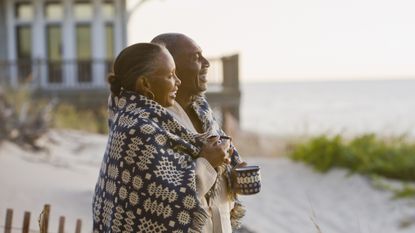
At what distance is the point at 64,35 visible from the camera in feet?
76.1

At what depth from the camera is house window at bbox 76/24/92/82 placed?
22453 millimetres

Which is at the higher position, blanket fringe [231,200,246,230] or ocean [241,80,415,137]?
blanket fringe [231,200,246,230]

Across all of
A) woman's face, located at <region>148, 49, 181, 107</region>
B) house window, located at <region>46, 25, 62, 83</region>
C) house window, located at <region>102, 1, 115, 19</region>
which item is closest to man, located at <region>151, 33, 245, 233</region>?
woman's face, located at <region>148, 49, 181, 107</region>

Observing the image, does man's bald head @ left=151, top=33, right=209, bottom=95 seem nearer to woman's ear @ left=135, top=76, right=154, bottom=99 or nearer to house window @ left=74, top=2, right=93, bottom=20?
woman's ear @ left=135, top=76, right=154, bottom=99

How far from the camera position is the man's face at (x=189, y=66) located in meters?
3.78

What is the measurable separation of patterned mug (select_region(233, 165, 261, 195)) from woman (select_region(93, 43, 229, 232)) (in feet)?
0.73

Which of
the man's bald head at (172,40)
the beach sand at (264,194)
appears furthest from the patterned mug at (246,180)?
the beach sand at (264,194)

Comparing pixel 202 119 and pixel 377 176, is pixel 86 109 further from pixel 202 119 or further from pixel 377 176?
pixel 202 119

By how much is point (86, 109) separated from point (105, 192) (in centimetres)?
1707

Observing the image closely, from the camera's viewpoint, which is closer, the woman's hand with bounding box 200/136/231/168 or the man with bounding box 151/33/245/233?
the woman's hand with bounding box 200/136/231/168

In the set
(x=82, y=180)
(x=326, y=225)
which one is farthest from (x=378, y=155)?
(x=82, y=180)

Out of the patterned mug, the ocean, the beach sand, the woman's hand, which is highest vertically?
the woman's hand

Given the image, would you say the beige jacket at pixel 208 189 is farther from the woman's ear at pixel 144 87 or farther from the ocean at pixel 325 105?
the ocean at pixel 325 105

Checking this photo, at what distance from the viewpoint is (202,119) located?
381 centimetres
